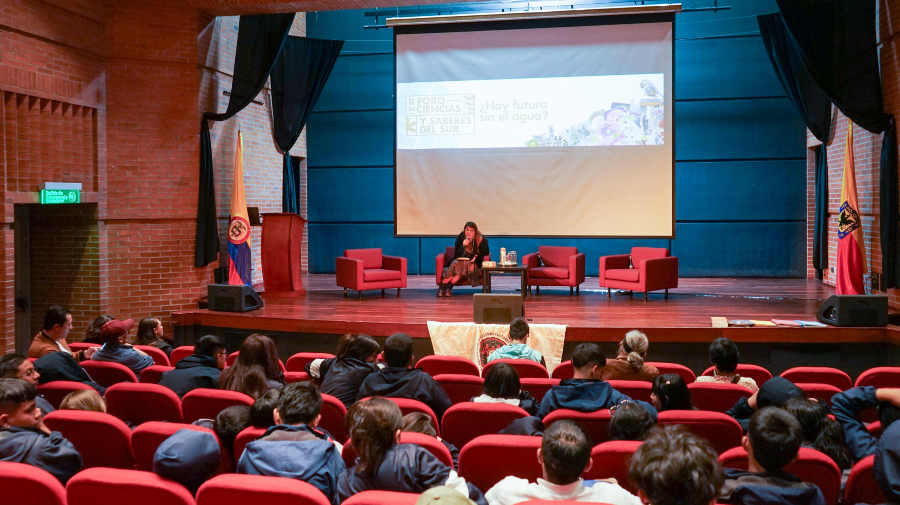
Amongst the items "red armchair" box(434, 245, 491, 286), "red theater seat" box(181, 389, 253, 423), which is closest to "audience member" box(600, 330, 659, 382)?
"red theater seat" box(181, 389, 253, 423)

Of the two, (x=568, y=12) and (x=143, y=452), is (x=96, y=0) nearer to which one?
(x=568, y=12)

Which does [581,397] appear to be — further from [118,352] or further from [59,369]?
[118,352]

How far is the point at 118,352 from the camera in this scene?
14.0ft

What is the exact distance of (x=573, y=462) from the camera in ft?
6.56

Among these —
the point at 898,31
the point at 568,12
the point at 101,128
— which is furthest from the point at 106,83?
the point at 898,31

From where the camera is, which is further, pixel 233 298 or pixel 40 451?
pixel 233 298

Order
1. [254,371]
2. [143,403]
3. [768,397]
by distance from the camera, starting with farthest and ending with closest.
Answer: [254,371]
[143,403]
[768,397]

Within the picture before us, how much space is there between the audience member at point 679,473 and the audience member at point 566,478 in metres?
0.31

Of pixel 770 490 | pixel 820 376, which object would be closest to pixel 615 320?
pixel 820 376

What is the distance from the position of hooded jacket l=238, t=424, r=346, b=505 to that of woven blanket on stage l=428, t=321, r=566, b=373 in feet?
12.9

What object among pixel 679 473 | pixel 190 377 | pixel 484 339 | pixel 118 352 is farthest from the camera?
pixel 484 339

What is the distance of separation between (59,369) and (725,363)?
3.53m

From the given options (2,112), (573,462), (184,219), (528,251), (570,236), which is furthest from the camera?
(528,251)

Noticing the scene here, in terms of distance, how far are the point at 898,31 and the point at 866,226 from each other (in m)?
2.05
